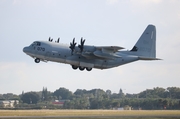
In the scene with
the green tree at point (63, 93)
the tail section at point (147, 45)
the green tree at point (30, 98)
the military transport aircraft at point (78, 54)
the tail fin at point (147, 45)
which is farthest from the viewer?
the green tree at point (63, 93)

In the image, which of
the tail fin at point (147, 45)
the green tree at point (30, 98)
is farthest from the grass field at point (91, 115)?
the green tree at point (30, 98)

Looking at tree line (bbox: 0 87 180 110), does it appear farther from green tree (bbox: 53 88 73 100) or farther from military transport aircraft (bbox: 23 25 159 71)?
military transport aircraft (bbox: 23 25 159 71)

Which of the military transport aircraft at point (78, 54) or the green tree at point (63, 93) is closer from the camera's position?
the military transport aircraft at point (78, 54)

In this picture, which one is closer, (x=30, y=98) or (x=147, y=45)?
(x=147, y=45)

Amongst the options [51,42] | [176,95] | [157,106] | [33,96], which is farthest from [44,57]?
[33,96]

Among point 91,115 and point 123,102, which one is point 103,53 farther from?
point 123,102

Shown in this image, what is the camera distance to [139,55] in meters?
70.2

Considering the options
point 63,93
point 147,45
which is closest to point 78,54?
point 147,45

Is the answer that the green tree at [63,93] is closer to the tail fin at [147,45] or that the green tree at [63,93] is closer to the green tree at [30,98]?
the green tree at [30,98]

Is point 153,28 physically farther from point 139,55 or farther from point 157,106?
point 157,106

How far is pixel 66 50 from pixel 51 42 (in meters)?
2.70

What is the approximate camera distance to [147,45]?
7144 centimetres

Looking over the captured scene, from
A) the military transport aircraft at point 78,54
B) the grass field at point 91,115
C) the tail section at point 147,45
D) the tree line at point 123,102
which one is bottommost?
the grass field at point 91,115

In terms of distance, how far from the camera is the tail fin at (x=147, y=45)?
70425mm
